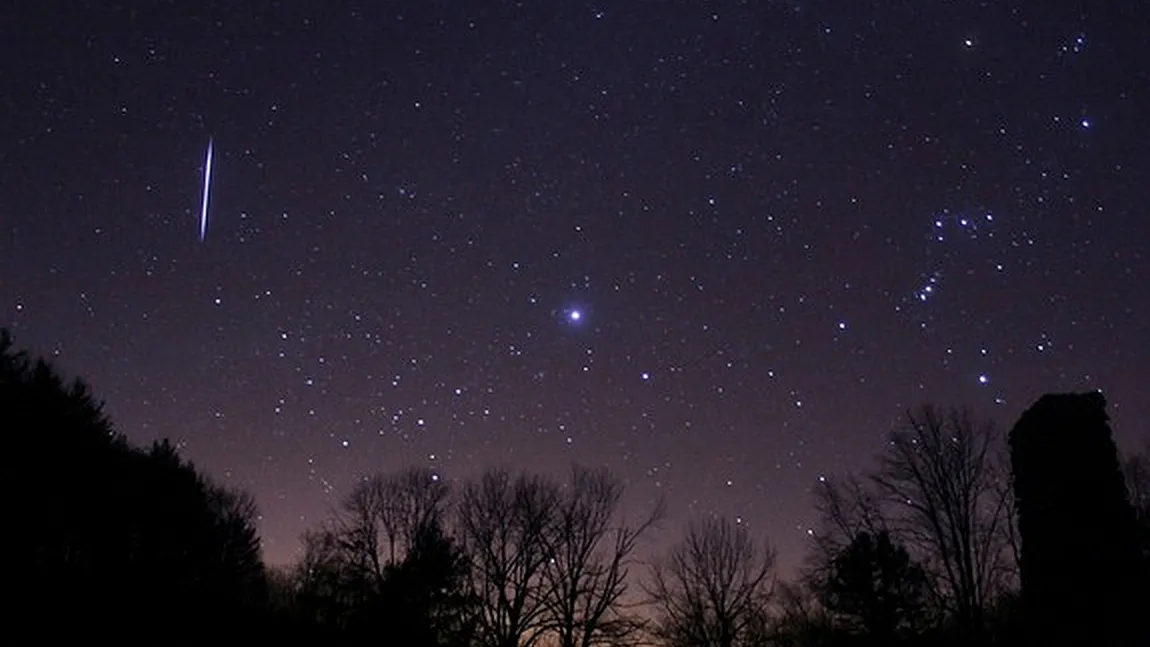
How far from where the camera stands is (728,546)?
4316cm

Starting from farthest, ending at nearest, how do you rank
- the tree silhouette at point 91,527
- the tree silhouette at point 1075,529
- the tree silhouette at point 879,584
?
1. the tree silhouette at point 879,584
2. the tree silhouette at point 91,527
3. the tree silhouette at point 1075,529

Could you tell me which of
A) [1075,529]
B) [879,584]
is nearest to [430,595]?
[879,584]

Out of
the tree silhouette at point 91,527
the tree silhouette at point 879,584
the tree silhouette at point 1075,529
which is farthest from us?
the tree silhouette at point 879,584

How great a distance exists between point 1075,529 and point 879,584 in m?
22.6

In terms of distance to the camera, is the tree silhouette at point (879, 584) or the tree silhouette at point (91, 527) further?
the tree silhouette at point (879, 584)

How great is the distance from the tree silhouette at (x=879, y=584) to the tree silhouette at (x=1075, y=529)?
67.5ft

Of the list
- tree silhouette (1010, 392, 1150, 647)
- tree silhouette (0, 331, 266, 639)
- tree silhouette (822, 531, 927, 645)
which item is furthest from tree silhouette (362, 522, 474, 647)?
tree silhouette (1010, 392, 1150, 647)

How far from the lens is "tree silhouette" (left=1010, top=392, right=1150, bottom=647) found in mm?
11625

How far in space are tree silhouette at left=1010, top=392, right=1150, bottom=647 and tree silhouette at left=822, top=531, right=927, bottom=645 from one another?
811 inches

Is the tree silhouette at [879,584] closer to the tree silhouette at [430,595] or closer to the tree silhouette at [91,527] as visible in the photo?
the tree silhouette at [430,595]

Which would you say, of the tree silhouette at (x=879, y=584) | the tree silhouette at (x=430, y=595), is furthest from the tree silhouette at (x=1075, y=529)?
the tree silhouette at (x=430, y=595)

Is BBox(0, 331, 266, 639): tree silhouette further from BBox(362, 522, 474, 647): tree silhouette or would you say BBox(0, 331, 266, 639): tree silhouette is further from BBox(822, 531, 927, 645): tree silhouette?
BBox(822, 531, 927, 645): tree silhouette

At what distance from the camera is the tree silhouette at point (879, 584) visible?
3272 centimetres

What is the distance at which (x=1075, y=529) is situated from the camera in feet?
39.7
